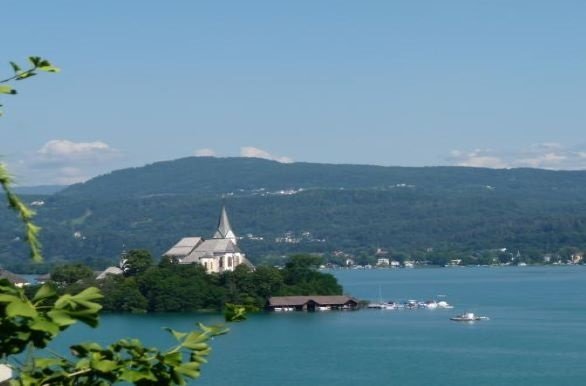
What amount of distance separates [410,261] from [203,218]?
2799 centimetres

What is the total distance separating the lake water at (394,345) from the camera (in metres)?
17.0

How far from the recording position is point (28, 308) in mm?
1301

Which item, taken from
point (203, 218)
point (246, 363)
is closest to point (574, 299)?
point (246, 363)

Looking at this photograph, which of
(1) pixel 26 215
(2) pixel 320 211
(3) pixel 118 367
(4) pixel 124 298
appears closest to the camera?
(1) pixel 26 215

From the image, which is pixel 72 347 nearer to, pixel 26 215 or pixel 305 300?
pixel 26 215

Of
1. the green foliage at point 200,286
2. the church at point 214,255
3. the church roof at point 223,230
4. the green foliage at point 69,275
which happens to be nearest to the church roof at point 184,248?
the church at point 214,255

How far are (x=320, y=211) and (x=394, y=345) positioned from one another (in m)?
90.1

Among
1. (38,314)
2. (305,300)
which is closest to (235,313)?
(38,314)

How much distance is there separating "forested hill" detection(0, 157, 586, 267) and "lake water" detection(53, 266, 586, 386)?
130 ft

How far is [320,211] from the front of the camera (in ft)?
366

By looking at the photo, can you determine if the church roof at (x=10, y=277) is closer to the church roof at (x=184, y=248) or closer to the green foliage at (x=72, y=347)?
the green foliage at (x=72, y=347)

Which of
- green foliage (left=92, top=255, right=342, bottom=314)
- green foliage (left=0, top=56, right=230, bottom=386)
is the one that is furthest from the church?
green foliage (left=0, top=56, right=230, bottom=386)

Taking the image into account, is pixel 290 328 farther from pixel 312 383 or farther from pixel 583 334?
pixel 312 383

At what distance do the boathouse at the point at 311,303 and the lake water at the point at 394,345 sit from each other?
0.85 metres
